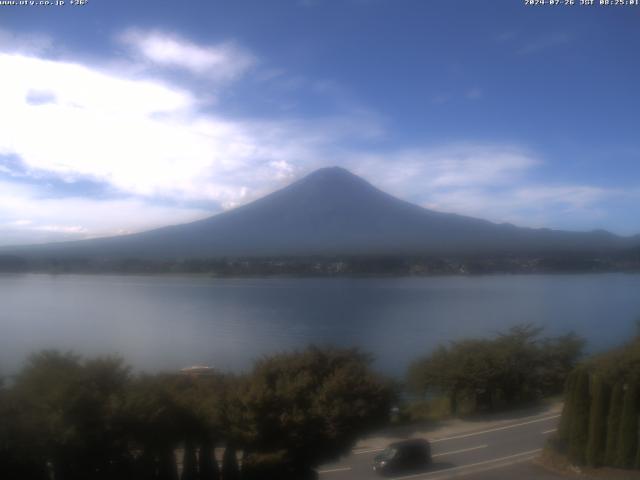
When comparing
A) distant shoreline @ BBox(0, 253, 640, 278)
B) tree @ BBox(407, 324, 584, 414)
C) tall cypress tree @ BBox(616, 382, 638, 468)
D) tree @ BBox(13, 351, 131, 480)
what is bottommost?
tree @ BBox(407, 324, 584, 414)

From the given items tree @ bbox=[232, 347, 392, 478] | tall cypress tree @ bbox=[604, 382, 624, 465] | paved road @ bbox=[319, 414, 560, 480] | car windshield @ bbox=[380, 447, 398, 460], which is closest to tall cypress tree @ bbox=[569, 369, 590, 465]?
tall cypress tree @ bbox=[604, 382, 624, 465]

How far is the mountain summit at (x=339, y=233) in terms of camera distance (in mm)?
42500

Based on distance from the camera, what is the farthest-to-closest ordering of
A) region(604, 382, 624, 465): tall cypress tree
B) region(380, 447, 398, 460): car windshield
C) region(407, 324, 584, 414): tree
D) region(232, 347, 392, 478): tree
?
1. region(407, 324, 584, 414): tree
2. region(380, 447, 398, 460): car windshield
3. region(604, 382, 624, 465): tall cypress tree
4. region(232, 347, 392, 478): tree

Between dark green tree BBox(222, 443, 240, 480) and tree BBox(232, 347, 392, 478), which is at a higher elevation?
tree BBox(232, 347, 392, 478)

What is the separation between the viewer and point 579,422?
751 cm

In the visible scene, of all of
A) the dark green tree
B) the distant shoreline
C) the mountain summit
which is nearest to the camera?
the dark green tree

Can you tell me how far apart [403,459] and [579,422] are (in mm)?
2302

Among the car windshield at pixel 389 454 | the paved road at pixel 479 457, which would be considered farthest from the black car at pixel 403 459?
the paved road at pixel 479 457

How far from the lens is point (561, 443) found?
7684 millimetres

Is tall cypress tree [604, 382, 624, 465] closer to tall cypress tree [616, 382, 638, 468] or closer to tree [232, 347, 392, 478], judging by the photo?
tall cypress tree [616, 382, 638, 468]

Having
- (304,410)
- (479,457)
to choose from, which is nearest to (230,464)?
(304,410)

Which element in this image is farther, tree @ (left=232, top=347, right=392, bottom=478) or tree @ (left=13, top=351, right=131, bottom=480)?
tree @ (left=232, top=347, right=392, bottom=478)

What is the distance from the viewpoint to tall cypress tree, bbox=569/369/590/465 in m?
7.40

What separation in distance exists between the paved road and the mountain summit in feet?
95.7
